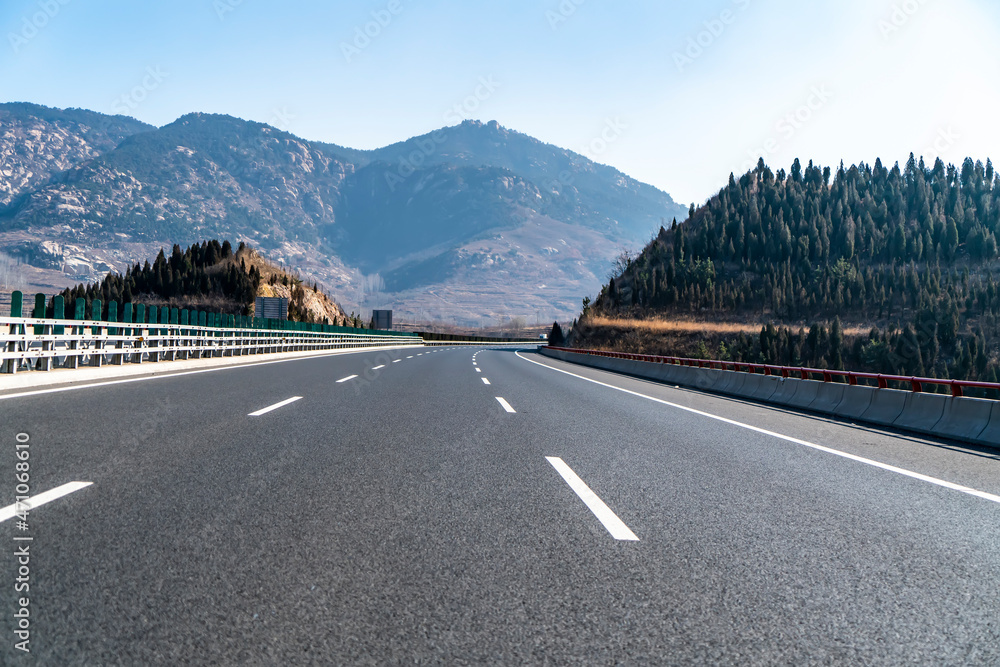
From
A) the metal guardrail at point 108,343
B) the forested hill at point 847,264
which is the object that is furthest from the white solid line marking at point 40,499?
the forested hill at point 847,264

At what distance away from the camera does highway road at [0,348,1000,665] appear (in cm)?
292

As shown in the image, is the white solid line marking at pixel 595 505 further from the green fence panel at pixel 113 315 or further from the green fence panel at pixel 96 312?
the green fence panel at pixel 113 315

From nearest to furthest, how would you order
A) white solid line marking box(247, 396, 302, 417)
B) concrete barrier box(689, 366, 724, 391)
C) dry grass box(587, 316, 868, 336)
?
white solid line marking box(247, 396, 302, 417) < concrete barrier box(689, 366, 724, 391) < dry grass box(587, 316, 868, 336)

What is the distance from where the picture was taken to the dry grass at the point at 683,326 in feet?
363

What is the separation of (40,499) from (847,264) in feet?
557

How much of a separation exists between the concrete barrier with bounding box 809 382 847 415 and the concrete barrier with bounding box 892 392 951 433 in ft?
6.20

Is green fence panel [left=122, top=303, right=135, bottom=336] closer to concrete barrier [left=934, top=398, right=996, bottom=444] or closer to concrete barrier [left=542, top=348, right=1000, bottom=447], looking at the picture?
concrete barrier [left=542, top=348, right=1000, bottom=447]

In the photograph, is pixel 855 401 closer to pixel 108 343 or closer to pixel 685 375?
pixel 685 375

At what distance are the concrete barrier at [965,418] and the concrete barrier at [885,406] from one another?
100 cm

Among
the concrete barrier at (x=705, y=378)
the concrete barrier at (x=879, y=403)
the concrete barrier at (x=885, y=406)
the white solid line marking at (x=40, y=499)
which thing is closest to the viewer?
the white solid line marking at (x=40, y=499)

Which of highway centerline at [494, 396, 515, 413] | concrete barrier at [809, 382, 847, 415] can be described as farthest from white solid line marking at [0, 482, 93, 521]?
concrete barrier at [809, 382, 847, 415]

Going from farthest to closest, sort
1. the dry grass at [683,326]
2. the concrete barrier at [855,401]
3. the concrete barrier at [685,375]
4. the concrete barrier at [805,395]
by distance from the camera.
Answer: the dry grass at [683,326] → the concrete barrier at [685,375] → the concrete barrier at [805,395] → the concrete barrier at [855,401]

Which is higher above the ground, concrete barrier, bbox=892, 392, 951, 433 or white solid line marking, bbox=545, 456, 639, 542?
concrete barrier, bbox=892, 392, 951, 433

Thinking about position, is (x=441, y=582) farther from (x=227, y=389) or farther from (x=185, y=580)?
(x=227, y=389)
